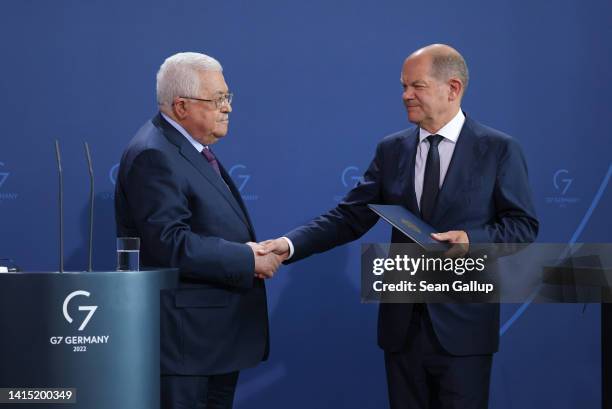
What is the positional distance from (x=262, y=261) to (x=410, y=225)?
66 centimetres

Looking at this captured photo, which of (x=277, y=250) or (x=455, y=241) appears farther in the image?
(x=277, y=250)

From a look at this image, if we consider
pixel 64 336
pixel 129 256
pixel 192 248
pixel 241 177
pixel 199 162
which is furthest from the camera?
pixel 241 177

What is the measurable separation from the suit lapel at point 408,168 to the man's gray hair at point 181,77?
0.84 metres

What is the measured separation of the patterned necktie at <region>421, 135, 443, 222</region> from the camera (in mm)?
3385

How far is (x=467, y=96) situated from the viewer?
463 centimetres

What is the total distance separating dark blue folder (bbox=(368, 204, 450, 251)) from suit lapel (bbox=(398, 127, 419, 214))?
7.6 inches

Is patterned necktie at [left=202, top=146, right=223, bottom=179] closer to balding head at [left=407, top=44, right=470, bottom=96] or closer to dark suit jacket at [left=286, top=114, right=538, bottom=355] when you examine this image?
dark suit jacket at [left=286, top=114, right=538, bottom=355]

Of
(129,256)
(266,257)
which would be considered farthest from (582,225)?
(129,256)

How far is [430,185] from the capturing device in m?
3.40

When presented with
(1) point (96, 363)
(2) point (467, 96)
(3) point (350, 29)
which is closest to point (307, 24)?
(3) point (350, 29)

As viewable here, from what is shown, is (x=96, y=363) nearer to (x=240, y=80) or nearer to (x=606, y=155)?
(x=240, y=80)

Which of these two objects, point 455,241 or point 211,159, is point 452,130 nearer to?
point 455,241

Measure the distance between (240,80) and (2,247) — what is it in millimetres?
1452

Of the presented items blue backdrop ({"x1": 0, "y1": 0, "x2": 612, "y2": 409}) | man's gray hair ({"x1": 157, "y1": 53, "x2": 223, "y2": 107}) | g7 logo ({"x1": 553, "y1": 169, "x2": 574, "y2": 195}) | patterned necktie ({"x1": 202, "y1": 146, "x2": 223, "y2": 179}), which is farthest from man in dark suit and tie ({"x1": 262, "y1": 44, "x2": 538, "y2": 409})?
g7 logo ({"x1": 553, "y1": 169, "x2": 574, "y2": 195})
